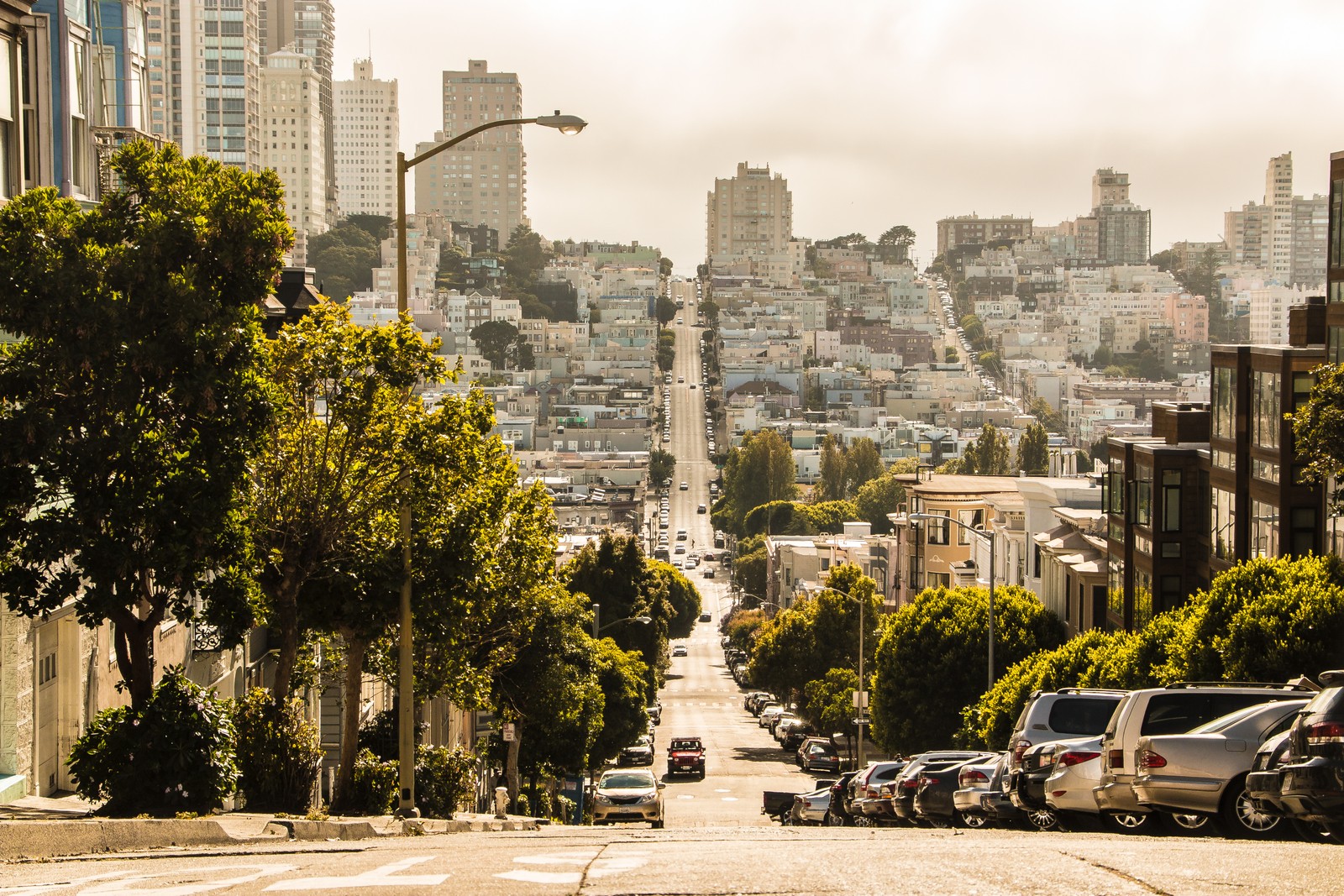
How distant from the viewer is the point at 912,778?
1078 inches

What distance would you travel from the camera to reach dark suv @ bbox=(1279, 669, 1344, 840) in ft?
42.1

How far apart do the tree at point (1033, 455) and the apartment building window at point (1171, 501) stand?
14277cm

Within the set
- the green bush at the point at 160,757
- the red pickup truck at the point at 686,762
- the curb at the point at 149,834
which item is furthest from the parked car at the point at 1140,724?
the red pickup truck at the point at 686,762

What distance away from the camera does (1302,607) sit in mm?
30812

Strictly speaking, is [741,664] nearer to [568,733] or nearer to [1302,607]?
[568,733]

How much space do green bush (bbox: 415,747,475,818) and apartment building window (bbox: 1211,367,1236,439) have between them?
72.6ft

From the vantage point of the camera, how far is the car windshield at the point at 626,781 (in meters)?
41.6

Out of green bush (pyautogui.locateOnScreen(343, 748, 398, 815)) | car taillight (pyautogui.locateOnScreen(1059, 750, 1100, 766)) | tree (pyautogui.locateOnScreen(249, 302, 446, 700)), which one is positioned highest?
tree (pyautogui.locateOnScreen(249, 302, 446, 700))

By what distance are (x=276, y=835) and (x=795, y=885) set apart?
7907 millimetres

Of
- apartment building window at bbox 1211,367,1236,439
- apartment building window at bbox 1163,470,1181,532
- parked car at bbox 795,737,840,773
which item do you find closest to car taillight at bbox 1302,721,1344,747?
apartment building window at bbox 1211,367,1236,439

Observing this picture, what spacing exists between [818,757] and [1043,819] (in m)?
44.0

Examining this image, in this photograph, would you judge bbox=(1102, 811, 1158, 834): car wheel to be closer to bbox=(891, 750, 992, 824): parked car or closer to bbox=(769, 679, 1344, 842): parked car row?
bbox=(769, 679, 1344, 842): parked car row

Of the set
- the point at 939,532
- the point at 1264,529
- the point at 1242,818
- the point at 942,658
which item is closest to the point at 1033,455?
the point at 939,532

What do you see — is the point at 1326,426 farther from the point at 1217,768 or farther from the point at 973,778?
the point at 1217,768
